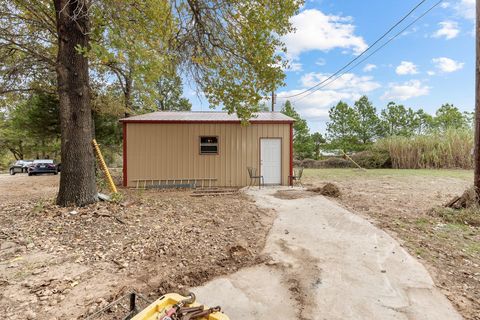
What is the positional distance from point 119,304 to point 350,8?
975cm

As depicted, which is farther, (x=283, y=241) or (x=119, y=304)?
(x=283, y=241)

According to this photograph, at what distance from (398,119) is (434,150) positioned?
9.13 metres

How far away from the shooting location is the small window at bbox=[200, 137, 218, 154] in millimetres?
9133

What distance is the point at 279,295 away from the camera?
224 centimetres

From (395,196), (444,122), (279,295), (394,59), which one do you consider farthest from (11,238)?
(444,122)

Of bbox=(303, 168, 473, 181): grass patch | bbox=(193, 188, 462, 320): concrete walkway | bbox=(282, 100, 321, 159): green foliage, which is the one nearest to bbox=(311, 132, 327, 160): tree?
bbox=(282, 100, 321, 159): green foliage

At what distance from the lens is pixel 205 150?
915cm

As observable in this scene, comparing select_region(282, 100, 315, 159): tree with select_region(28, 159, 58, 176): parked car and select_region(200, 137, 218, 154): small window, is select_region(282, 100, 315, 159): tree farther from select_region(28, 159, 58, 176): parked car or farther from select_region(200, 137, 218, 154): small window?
select_region(28, 159, 58, 176): parked car

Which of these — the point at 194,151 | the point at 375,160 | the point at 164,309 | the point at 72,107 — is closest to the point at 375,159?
the point at 375,160

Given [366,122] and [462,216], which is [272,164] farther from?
[366,122]

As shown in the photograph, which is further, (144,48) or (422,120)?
(422,120)

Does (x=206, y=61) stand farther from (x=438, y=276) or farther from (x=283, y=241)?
(x=438, y=276)

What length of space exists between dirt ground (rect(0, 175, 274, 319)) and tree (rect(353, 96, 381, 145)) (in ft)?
66.5

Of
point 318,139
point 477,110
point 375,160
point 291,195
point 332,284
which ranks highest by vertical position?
point 318,139
